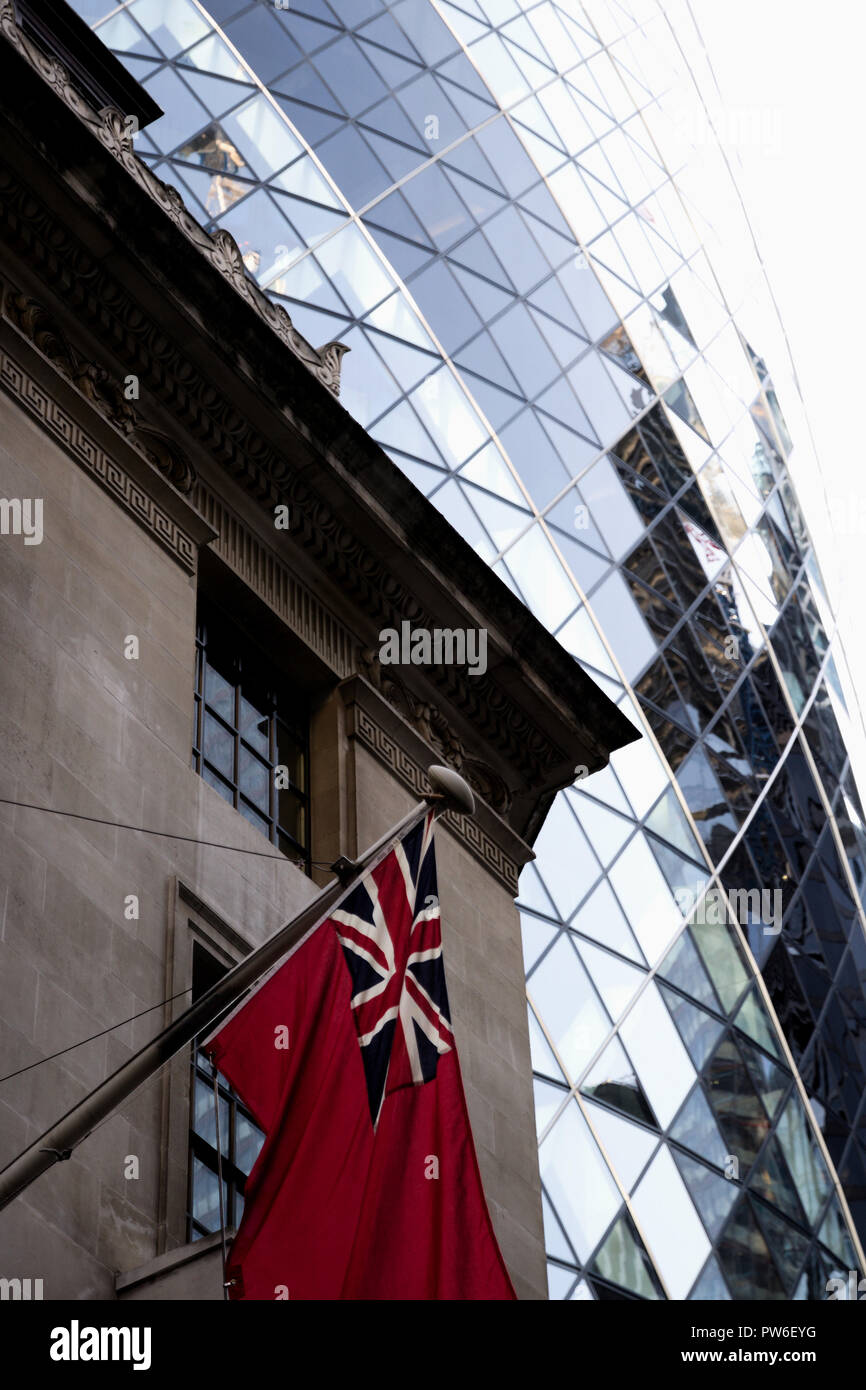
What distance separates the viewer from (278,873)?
1499 centimetres

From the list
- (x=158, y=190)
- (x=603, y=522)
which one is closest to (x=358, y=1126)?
(x=158, y=190)

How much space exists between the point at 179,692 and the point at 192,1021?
4.42m

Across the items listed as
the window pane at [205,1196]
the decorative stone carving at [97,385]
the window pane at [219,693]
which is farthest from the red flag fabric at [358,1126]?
the decorative stone carving at [97,385]

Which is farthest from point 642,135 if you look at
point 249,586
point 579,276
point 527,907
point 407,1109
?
point 407,1109

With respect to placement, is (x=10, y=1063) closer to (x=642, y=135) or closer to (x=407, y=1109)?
(x=407, y=1109)

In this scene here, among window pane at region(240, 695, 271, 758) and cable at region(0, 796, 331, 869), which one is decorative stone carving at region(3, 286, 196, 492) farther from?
cable at region(0, 796, 331, 869)

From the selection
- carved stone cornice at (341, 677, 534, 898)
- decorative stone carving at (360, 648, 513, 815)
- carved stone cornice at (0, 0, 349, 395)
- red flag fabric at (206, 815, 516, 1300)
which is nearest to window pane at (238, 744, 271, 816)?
carved stone cornice at (341, 677, 534, 898)

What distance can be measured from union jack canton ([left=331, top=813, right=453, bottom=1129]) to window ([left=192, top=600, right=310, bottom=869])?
305 centimetres

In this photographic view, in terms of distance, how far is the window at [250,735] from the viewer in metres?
15.4

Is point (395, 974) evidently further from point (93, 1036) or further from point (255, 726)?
point (255, 726)

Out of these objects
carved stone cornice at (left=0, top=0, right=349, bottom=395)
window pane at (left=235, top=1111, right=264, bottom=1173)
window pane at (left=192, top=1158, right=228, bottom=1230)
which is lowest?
window pane at (left=192, top=1158, right=228, bottom=1230)

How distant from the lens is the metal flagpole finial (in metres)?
12.5
